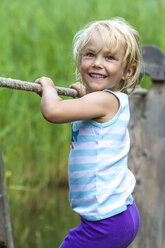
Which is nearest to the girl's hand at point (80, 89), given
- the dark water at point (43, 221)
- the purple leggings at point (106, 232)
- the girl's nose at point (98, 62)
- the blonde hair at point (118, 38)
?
the blonde hair at point (118, 38)

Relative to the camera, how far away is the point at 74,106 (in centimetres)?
138

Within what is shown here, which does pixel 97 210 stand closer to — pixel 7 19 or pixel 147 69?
pixel 147 69

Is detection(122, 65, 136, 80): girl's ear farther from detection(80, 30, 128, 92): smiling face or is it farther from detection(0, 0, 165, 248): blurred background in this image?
detection(0, 0, 165, 248): blurred background

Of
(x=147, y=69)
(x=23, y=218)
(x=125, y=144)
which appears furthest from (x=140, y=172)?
(x=125, y=144)

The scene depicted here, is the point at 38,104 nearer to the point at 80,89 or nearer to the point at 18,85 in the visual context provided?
the point at 80,89

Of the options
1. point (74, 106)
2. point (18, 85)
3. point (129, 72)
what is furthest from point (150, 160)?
point (18, 85)

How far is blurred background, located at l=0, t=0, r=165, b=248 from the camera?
3023 millimetres

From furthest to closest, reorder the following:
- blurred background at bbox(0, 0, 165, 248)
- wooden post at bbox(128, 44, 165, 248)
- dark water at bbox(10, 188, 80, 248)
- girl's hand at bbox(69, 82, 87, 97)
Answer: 1. blurred background at bbox(0, 0, 165, 248)
2. dark water at bbox(10, 188, 80, 248)
3. wooden post at bbox(128, 44, 165, 248)
4. girl's hand at bbox(69, 82, 87, 97)

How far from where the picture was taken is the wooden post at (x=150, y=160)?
2.64 metres

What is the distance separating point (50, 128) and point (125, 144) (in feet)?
6.44

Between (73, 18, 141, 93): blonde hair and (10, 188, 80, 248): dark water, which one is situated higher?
(73, 18, 141, 93): blonde hair

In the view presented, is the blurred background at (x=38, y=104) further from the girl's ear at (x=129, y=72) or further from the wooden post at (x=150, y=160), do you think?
the girl's ear at (x=129, y=72)

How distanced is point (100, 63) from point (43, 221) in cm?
189

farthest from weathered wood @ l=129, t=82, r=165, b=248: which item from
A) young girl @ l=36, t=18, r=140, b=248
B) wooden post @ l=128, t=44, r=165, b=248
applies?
young girl @ l=36, t=18, r=140, b=248
